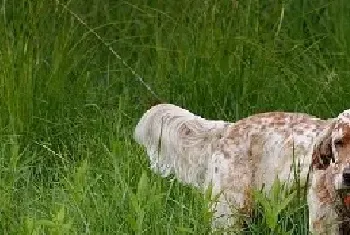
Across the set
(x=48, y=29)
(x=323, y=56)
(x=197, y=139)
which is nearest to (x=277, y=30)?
(x=323, y=56)

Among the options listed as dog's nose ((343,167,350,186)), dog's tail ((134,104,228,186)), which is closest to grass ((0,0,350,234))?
dog's tail ((134,104,228,186))

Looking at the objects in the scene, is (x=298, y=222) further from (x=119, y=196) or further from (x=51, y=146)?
(x=51, y=146)

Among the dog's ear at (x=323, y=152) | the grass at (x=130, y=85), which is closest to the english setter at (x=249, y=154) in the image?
the dog's ear at (x=323, y=152)

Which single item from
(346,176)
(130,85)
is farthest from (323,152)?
(130,85)

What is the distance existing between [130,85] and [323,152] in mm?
2936

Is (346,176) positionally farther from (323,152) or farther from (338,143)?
(323,152)

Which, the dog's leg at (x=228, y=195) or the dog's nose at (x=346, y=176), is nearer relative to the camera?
the dog's nose at (x=346, y=176)

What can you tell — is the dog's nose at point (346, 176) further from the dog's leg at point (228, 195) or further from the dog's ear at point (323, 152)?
the dog's leg at point (228, 195)

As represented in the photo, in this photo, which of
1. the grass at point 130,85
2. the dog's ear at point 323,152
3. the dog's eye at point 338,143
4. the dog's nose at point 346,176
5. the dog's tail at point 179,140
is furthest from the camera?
the dog's tail at point 179,140

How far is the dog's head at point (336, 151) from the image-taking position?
5250 millimetres

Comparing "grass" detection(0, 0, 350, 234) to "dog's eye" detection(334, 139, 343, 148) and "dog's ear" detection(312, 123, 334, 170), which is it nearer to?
"dog's ear" detection(312, 123, 334, 170)

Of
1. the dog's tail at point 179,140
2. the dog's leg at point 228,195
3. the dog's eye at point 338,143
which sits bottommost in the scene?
the dog's leg at point 228,195

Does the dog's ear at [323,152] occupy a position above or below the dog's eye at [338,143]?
below

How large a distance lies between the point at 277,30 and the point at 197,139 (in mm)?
2156
